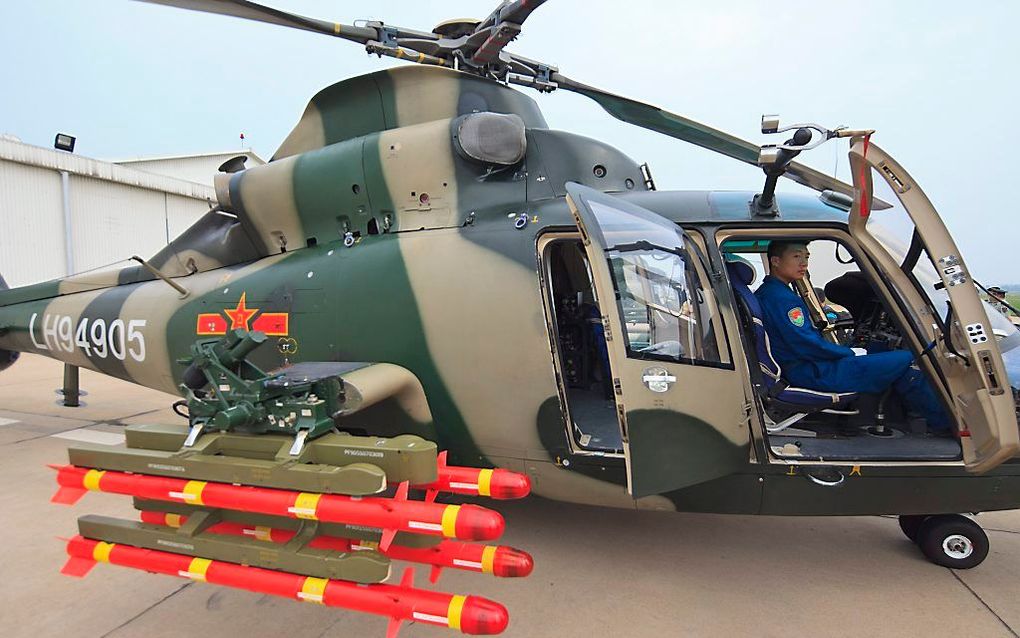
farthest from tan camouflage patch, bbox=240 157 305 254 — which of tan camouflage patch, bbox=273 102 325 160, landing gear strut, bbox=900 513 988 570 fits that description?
landing gear strut, bbox=900 513 988 570

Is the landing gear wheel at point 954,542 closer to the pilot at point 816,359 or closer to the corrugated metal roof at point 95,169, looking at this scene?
the pilot at point 816,359

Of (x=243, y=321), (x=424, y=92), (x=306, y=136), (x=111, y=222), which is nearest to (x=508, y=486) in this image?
(x=243, y=321)

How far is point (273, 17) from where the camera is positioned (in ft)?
12.6

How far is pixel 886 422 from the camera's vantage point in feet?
11.9

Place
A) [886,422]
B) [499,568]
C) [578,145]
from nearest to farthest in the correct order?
[499,568], [886,422], [578,145]

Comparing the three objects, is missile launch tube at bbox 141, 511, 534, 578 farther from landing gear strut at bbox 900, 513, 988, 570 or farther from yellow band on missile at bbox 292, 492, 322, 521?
landing gear strut at bbox 900, 513, 988, 570

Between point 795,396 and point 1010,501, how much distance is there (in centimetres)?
109

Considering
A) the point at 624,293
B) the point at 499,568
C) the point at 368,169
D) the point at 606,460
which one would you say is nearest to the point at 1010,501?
the point at 606,460

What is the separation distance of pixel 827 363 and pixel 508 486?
2053mm

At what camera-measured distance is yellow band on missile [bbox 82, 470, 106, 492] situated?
299cm

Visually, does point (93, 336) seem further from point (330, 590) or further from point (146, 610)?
point (330, 590)

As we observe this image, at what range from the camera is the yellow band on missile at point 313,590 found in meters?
2.53

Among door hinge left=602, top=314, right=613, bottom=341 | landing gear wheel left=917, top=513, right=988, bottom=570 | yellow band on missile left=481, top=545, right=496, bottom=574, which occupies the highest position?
door hinge left=602, top=314, right=613, bottom=341

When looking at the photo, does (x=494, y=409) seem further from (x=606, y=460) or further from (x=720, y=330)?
(x=720, y=330)
